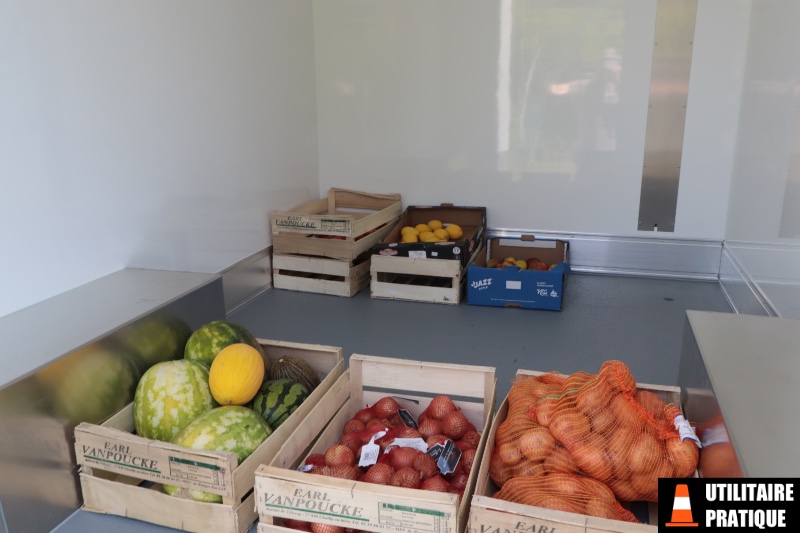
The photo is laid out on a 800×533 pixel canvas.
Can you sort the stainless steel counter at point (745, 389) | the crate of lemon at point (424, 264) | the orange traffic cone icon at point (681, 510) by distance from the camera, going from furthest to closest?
the crate of lemon at point (424, 264)
the orange traffic cone icon at point (681, 510)
the stainless steel counter at point (745, 389)

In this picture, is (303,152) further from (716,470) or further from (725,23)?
(716,470)

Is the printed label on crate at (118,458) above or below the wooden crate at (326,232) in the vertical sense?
below

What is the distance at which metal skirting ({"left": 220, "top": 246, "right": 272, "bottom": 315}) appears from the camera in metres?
4.16

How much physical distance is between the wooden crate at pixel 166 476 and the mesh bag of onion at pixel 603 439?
734 mm

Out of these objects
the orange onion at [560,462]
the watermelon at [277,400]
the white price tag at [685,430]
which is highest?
the white price tag at [685,430]

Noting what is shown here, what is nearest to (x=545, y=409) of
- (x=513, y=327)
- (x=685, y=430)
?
(x=685, y=430)

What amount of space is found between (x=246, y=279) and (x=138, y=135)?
1.45 m

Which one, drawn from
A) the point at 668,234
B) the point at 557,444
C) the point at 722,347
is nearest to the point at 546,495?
the point at 557,444

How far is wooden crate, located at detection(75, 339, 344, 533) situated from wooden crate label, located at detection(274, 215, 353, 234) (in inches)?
90.4

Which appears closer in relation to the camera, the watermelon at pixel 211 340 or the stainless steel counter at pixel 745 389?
the stainless steel counter at pixel 745 389

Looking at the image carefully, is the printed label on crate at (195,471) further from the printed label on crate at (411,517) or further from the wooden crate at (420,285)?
the wooden crate at (420,285)

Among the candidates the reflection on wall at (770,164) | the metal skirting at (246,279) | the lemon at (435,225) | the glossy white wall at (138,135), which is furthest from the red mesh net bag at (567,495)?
the lemon at (435,225)

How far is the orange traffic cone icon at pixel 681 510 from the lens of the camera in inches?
57.8

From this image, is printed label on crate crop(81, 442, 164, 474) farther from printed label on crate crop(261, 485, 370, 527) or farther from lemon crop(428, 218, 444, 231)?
lemon crop(428, 218, 444, 231)
